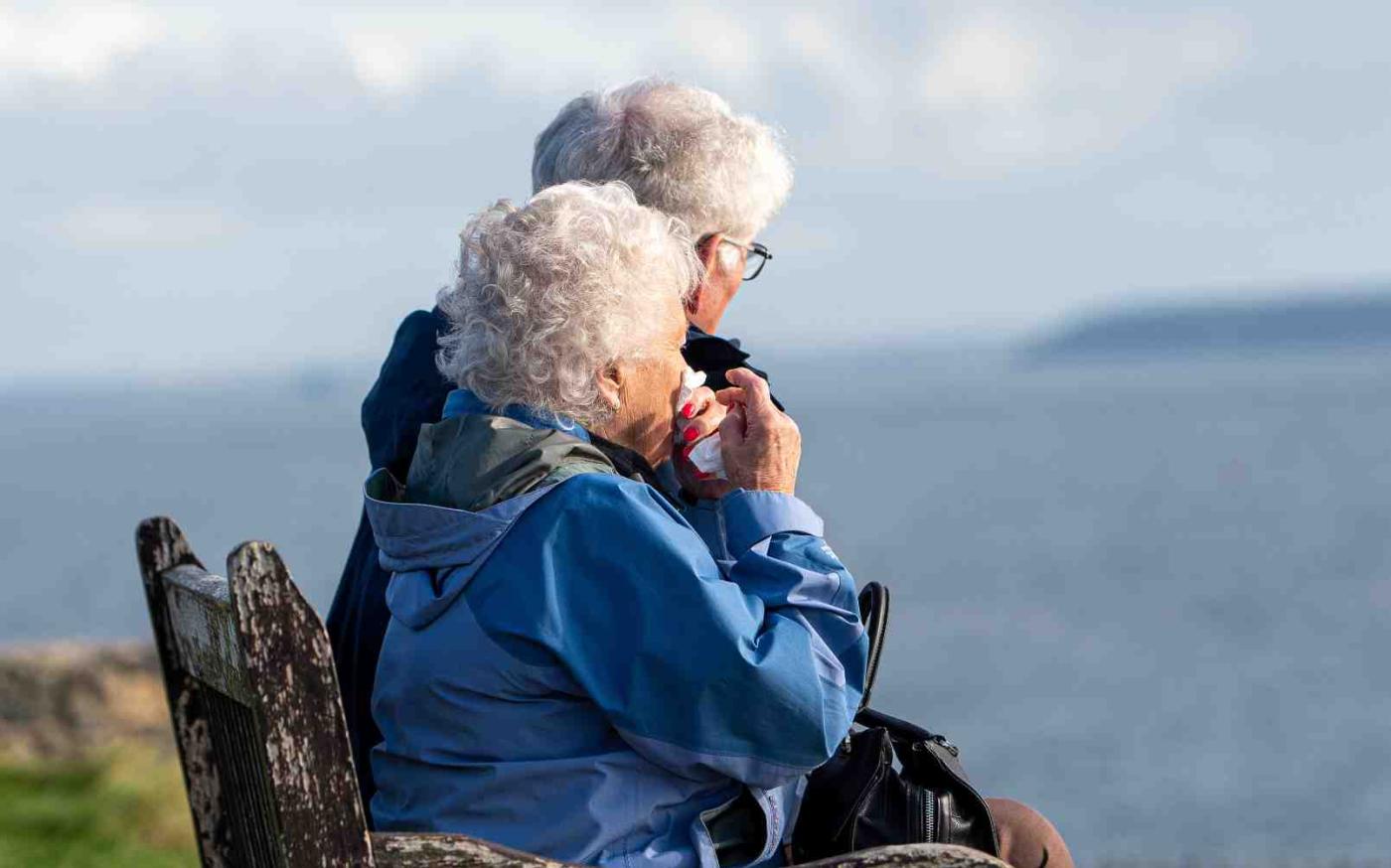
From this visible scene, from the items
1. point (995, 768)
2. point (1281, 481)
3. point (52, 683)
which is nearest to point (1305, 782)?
point (995, 768)

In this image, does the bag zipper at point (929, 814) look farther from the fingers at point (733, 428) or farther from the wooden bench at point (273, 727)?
the fingers at point (733, 428)

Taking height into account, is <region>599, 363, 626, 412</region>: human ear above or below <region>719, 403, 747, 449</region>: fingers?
above

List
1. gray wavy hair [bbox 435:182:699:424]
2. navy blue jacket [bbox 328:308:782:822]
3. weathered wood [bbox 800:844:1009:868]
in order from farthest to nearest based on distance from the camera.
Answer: navy blue jacket [bbox 328:308:782:822] → gray wavy hair [bbox 435:182:699:424] → weathered wood [bbox 800:844:1009:868]

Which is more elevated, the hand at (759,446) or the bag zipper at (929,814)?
the hand at (759,446)

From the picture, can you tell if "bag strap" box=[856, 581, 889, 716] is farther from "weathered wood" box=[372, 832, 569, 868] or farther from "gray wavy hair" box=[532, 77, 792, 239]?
"gray wavy hair" box=[532, 77, 792, 239]

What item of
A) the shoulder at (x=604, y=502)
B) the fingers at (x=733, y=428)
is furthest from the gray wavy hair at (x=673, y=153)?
the shoulder at (x=604, y=502)

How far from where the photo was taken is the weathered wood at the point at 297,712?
6.50 ft

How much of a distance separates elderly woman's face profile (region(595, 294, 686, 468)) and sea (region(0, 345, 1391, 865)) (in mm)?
11686

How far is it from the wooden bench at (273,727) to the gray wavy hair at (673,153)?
139 cm

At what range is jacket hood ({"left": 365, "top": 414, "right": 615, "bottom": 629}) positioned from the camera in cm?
254

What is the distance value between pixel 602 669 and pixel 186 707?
0.62 m

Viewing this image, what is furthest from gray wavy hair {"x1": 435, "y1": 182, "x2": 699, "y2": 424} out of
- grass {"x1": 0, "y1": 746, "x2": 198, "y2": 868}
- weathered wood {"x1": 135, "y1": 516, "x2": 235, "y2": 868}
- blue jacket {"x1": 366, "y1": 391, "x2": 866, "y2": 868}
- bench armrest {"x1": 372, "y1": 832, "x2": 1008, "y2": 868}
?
grass {"x1": 0, "y1": 746, "x2": 198, "y2": 868}

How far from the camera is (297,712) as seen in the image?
202cm

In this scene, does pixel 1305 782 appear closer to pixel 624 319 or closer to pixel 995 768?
pixel 995 768
